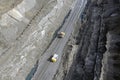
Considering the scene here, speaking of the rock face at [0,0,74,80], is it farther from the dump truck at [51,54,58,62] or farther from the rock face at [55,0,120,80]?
the rock face at [55,0,120,80]

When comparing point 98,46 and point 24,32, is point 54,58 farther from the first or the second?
point 98,46

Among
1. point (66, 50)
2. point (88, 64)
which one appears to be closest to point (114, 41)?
point (88, 64)

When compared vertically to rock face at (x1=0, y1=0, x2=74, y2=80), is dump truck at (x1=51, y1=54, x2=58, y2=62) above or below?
below

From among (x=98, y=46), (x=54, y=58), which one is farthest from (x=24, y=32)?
(x=98, y=46)

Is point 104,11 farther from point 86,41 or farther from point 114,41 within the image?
point 114,41

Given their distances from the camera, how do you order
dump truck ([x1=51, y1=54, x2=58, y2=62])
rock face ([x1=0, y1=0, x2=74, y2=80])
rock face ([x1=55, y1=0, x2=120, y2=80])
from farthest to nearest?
dump truck ([x1=51, y1=54, x2=58, y2=62]), rock face ([x1=0, y1=0, x2=74, y2=80]), rock face ([x1=55, y1=0, x2=120, y2=80])

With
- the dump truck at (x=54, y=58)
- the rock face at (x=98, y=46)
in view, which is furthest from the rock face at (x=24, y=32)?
the rock face at (x=98, y=46)

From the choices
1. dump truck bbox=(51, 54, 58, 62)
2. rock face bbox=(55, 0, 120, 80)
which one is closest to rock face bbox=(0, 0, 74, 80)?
dump truck bbox=(51, 54, 58, 62)

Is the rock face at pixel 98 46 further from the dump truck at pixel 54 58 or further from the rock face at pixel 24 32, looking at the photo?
the rock face at pixel 24 32
